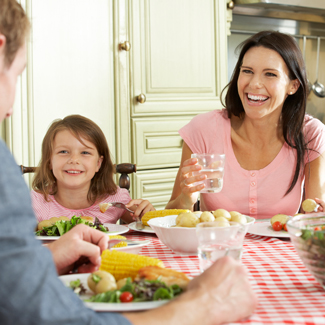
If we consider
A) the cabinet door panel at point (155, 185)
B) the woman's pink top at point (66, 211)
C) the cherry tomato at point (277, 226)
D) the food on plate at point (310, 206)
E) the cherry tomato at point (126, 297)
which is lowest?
the cabinet door panel at point (155, 185)

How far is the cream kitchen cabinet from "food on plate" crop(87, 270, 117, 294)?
1923 millimetres

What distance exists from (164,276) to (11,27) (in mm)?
451

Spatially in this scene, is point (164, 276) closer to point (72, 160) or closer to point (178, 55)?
point (72, 160)

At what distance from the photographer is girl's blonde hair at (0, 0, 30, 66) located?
649 mm

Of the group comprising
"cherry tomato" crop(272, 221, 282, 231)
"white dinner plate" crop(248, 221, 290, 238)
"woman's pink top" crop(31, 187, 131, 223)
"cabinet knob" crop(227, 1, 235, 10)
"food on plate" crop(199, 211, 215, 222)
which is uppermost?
"cabinet knob" crop(227, 1, 235, 10)

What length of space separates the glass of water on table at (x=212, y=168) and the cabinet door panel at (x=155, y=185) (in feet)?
4.45

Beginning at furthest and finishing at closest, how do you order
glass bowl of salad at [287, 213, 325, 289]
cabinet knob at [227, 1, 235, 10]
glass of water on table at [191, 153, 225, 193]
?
cabinet knob at [227, 1, 235, 10]
glass of water on table at [191, 153, 225, 193]
glass bowl of salad at [287, 213, 325, 289]

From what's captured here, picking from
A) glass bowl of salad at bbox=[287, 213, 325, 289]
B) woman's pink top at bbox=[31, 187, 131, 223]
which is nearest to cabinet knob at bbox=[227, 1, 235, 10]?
woman's pink top at bbox=[31, 187, 131, 223]

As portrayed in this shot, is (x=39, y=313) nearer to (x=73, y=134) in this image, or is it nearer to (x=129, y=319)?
(x=129, y=319)

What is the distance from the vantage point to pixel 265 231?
4.33ft

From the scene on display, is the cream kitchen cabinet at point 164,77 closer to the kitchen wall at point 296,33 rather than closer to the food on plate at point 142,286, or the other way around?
the kitchen wall at point 296,33

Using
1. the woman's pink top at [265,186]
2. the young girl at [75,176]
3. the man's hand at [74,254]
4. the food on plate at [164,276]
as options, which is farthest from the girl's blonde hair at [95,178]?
the food on plate at [164,276]

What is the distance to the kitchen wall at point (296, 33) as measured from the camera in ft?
10.7

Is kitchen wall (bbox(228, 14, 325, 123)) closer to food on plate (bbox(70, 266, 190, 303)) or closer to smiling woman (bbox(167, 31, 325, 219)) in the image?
smiling woman (bbox(167, 31, 325, 219))
